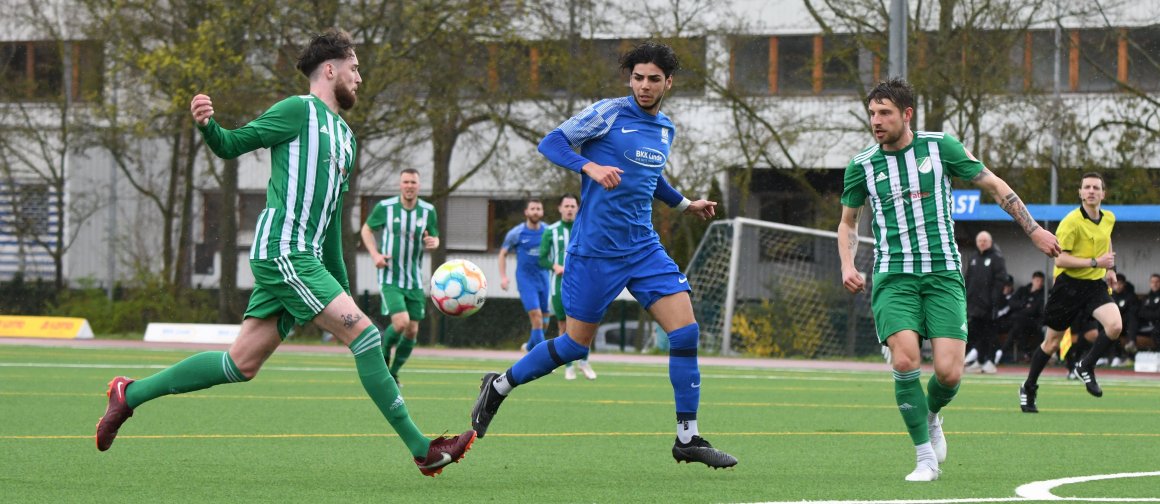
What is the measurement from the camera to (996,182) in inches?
319

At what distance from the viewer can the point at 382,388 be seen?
7.46 metres

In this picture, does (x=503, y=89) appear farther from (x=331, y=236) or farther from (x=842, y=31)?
(x=331, y=236)

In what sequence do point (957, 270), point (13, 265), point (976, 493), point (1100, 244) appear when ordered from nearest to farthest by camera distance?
point (976, 493)
point (957, 270)
point (1100, 244)
point (13, 265)

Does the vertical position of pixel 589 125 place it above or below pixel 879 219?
above

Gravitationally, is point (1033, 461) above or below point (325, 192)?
below

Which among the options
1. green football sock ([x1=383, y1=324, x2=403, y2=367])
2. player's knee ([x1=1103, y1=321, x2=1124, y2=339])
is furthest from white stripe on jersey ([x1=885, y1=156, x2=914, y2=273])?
green football sock ([x1=383, y1=324, x2=403, y2=367])

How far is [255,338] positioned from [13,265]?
118ft

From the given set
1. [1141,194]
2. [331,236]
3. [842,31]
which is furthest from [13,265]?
[331,236]

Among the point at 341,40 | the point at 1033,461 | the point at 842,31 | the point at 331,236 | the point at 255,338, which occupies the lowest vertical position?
the point at 1033,461

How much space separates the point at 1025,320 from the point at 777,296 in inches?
176

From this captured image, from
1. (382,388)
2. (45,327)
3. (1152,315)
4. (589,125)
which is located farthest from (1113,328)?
(45,327)

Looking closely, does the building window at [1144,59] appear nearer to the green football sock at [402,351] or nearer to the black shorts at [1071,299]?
the black shorts at [1071,299]

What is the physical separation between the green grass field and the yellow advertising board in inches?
634

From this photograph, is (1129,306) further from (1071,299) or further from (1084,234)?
(1084,234)
